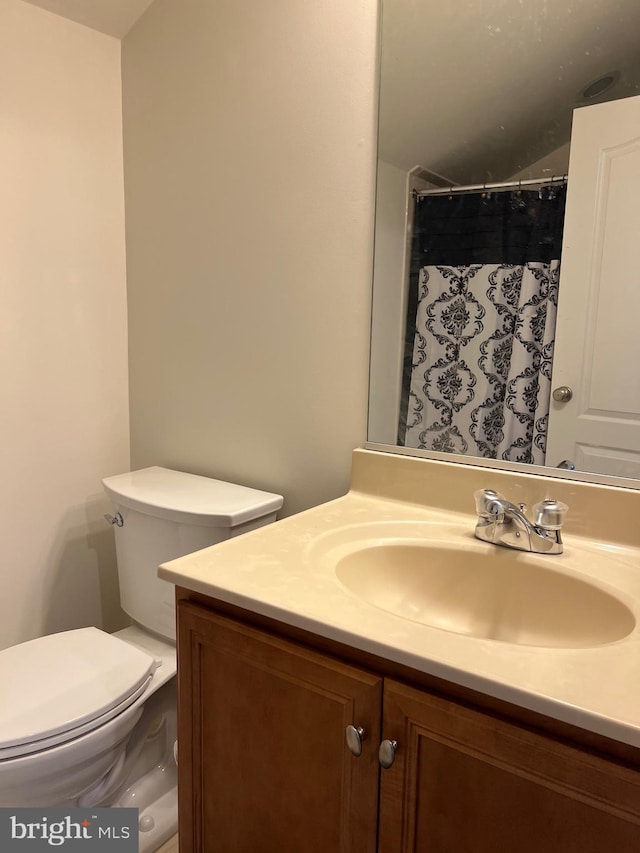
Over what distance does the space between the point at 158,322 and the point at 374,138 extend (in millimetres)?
805

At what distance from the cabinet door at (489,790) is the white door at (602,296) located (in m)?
0.58

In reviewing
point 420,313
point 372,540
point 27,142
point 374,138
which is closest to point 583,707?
point 372,540

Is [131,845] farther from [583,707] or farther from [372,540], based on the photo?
[583,707]

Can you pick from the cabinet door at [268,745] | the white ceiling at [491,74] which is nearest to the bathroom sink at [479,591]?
the cabinet door at [268,745]

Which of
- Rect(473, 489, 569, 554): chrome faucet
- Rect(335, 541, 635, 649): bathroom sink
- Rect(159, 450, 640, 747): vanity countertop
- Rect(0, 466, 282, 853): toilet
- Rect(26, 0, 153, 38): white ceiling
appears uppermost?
Rect(26, 0, 153, 38): white ceiling

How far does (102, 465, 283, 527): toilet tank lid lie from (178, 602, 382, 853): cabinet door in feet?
1.28

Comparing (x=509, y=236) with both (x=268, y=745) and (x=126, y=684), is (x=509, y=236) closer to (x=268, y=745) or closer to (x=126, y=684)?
(x=268, y=745)

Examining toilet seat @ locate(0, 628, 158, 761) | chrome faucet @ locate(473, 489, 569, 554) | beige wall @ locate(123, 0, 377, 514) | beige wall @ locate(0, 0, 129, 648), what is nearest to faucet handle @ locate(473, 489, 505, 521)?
chrome faucet @ locate(473, 489, 569, 554)

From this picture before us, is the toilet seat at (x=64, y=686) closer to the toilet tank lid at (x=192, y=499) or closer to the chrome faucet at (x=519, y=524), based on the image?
the toilet tank lid at (x=192, y=499)

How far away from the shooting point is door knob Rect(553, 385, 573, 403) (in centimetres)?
113

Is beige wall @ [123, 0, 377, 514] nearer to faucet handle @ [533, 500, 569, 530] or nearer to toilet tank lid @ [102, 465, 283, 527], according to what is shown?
toilet tank lid @ [102, 465, 283, 527]

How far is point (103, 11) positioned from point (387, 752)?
6.09 ft

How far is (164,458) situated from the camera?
71.8 inches

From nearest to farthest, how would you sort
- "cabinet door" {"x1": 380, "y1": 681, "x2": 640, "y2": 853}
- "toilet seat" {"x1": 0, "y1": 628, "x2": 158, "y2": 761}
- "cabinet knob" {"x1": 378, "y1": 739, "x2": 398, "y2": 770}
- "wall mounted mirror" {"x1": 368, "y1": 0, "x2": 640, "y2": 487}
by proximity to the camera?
"cabinet door" {"x1": 380, "y1": 681, "x2": 640, "y2": 853}
"cabinet knob" {"x1": 378, "y1": 739, "x2": 398, "y2": 770}
"wall mounted mirror" {"x1": 368, "y1": 0, "x2": 640, "y2": 487}
"toilet seat" {"x1": 0, "y1": 628, "x2": 158, "y2": 761}
